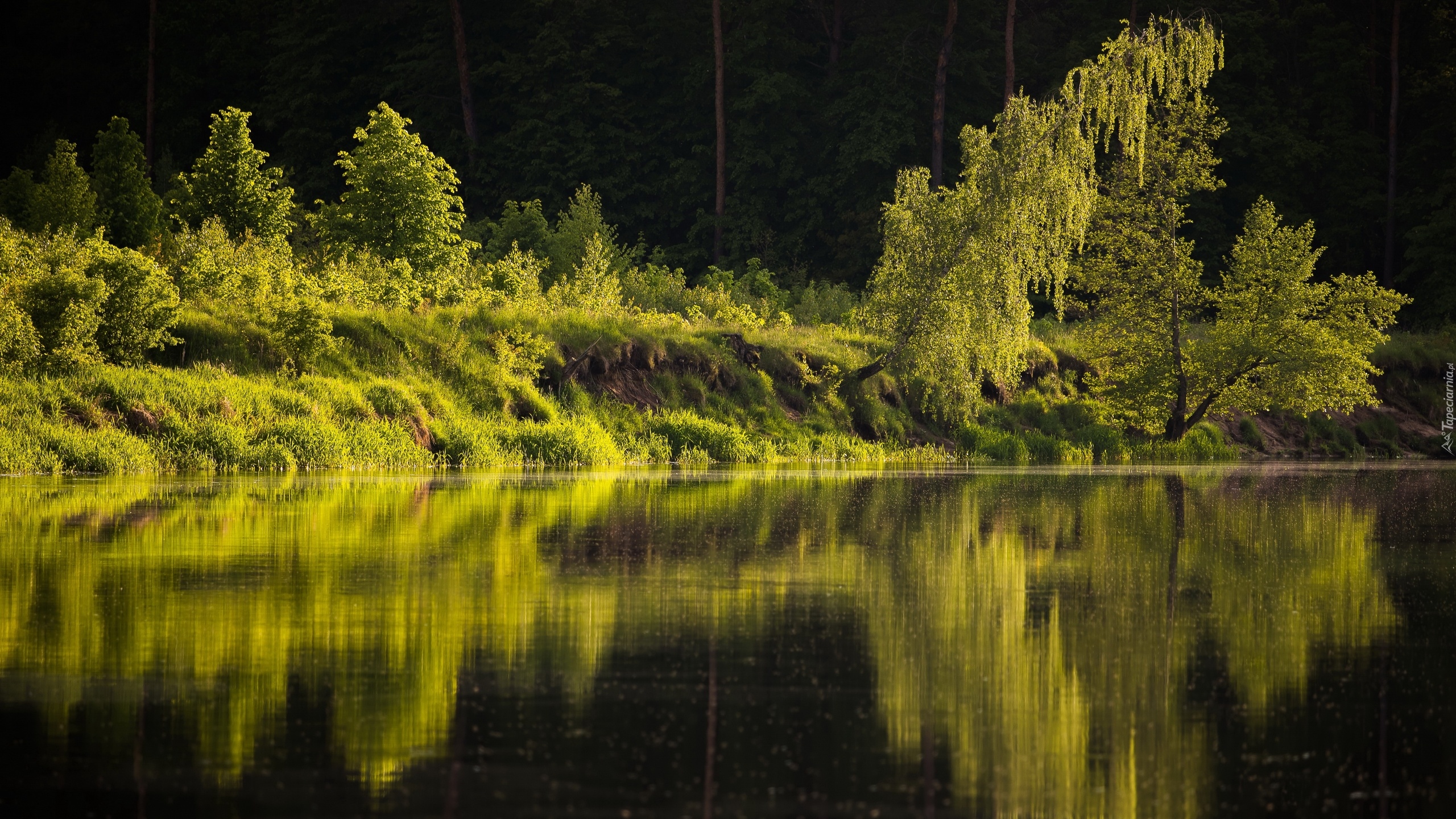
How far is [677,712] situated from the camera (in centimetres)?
938

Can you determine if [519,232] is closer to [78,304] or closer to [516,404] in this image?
[516,404]

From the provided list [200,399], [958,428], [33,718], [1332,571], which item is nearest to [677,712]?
[33,718]

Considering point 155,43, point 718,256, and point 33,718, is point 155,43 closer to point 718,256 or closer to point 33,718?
point 718,256

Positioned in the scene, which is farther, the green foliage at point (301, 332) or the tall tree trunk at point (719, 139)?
the tall tree trunk at point (719, 139)

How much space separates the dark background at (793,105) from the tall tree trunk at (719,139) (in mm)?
737

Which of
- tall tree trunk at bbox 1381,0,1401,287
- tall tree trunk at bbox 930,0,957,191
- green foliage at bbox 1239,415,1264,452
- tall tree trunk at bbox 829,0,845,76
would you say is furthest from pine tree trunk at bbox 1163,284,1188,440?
tall tree trunk at bbox 829,0,845,76

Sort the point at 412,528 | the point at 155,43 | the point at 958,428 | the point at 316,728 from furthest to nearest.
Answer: the point at 155,43 → the point at 958,428 → the point at 412,528 → the point at 316,728

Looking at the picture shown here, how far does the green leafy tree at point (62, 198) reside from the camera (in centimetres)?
4800

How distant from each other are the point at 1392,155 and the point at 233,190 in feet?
161

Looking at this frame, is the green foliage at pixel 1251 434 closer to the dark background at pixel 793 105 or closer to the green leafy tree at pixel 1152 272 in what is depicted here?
the green leafy tree at pixel 1152 272

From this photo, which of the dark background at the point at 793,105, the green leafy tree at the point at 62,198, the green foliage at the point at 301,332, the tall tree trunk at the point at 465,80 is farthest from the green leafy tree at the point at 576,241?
the green foliage at the point at 301,332

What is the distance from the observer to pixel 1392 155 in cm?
7319

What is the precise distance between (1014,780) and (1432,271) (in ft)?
232

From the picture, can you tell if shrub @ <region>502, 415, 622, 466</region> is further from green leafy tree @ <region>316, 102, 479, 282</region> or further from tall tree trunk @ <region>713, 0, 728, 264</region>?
tall tree trunk @ <region>713, 0, 728, 264</region>
